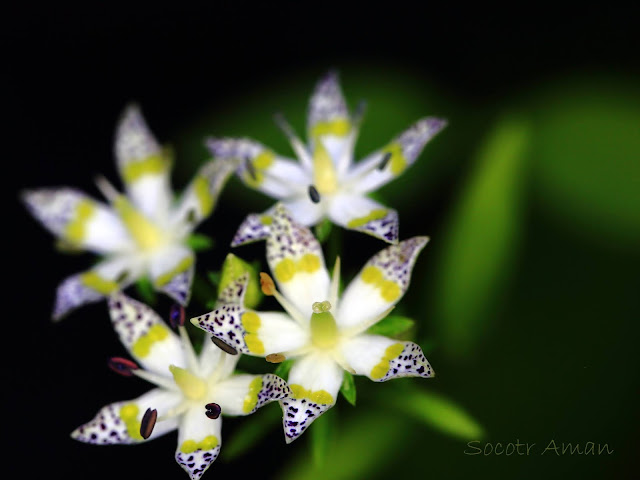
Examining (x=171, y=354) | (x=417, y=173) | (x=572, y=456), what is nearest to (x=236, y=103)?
(x=417, y=173)

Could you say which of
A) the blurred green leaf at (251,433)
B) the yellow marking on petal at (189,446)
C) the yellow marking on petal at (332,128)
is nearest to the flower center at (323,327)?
the blurred green leaf at (251,433)

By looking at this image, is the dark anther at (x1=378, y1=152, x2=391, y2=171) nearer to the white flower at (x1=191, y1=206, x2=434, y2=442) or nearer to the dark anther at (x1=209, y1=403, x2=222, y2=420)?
the white flower at (x1=191, y1=206, x2=434, y2=442)

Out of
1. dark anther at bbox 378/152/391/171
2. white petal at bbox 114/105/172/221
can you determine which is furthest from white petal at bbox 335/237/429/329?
white petal at bbox 114/105/172/221

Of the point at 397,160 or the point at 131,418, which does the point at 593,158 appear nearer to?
the point at 397,160

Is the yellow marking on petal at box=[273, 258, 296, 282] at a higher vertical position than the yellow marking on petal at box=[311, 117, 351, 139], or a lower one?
lower

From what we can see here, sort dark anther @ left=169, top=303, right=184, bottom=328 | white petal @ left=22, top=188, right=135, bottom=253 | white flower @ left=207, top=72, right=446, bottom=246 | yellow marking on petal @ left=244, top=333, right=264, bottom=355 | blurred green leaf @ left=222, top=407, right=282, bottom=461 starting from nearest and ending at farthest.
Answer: yellow marking on petal @ left=244, top=333, right=264, bottom=355
dark anther @ left=169, top=303, right=184, bottom=328
blurred green leaf @ left=222, top=407, right=282, bottom=461
white flower @ left=207, top=72, right=446, bottom=246
white petal @ left=22, top=188, right=135, bottom=253

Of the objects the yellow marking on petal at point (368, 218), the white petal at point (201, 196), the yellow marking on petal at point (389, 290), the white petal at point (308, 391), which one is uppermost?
the white petal at point (201, 196)

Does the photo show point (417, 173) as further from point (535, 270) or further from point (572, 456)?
point (572, 456)

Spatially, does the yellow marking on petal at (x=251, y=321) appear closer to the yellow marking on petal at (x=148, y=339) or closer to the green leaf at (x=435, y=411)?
the yellow marking on petal at (x=148, y=339)

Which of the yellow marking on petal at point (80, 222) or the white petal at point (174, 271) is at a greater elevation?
the yellow marking on petal at point (80, 222)
